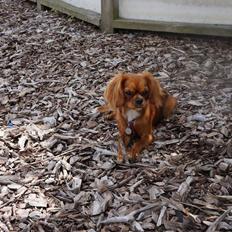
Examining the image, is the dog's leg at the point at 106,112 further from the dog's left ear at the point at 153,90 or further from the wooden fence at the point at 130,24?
the wooden fence at the point at 130,24

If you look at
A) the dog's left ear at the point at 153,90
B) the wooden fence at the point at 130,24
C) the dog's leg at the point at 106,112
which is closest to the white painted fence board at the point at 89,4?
the wooden fence at the point at 130,24

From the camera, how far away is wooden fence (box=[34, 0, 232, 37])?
4.61 meters

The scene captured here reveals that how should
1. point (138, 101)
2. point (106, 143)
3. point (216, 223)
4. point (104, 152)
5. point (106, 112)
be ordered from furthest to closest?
1. point (106, 112)
2. point (106, 143)
3. point (104, 152)
4. point (138, 101)
5. point (216, 223)

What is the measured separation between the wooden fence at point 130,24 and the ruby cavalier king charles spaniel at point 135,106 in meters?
1.88

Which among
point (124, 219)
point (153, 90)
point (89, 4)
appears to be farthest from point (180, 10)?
point (124, 219)

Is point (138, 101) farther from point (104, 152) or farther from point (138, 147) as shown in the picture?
point (104, 152)

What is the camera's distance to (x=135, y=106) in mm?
2576

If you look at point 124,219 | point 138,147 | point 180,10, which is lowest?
point 124,219

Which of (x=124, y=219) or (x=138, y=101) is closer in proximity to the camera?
(x=124, y=219)

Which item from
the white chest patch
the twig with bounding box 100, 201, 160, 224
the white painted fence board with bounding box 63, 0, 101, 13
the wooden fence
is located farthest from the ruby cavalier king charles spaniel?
the white painted fence board with bounding box 63, 0, 101, 13

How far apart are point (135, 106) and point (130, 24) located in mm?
2669

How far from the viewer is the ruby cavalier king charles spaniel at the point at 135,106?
8.45ft

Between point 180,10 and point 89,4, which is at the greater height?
point 180,10

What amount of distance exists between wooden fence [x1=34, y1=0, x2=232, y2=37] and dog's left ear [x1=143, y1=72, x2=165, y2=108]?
6.90 feet
